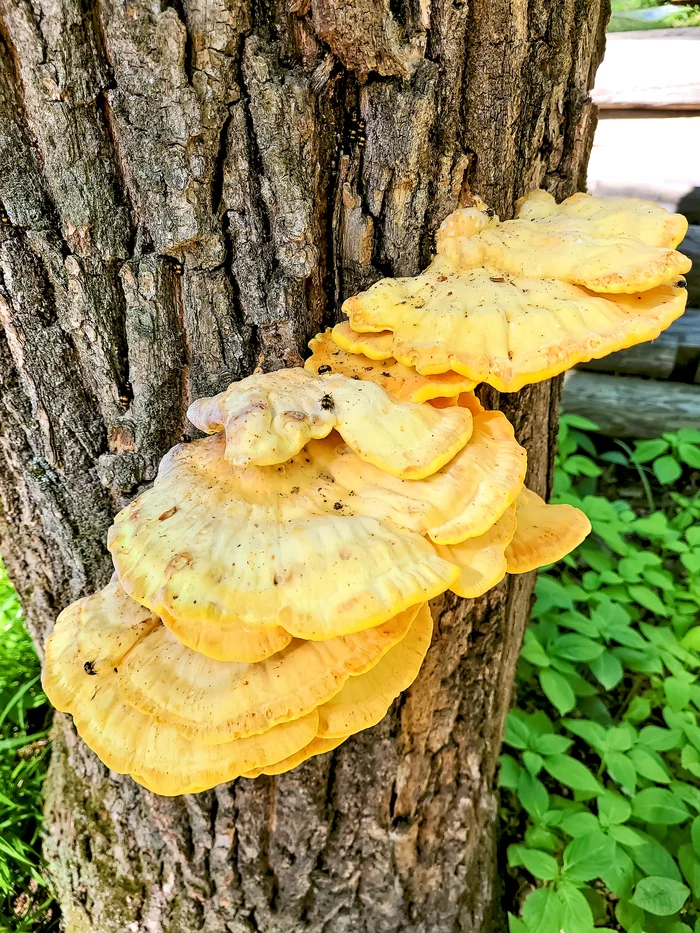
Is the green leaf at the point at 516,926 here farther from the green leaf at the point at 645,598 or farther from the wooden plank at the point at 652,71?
the wooden plank at the point at 652,71

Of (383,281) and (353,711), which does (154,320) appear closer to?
(383,281)

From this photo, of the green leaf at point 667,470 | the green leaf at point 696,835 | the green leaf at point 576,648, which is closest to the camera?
the green leaf at point 696,835

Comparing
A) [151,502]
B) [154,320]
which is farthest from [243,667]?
[154,320]

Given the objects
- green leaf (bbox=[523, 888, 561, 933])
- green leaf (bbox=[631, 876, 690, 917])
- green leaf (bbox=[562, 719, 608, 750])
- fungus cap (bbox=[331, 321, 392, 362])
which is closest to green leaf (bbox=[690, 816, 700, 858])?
green leaf (bbox=[631, 876, 690, 917])

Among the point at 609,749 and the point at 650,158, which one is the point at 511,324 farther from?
the point at 650,158

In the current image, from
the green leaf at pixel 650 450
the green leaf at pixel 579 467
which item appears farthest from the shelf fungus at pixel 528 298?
the green leaf at pixel 650 450

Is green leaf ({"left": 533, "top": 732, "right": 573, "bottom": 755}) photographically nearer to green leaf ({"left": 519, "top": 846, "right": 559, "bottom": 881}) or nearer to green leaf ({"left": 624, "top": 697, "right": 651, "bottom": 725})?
green leaf ({"left": 519, "top": 846, "right": 559, "bottom": 881})

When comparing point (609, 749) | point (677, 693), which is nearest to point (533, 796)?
point (609, 749)
